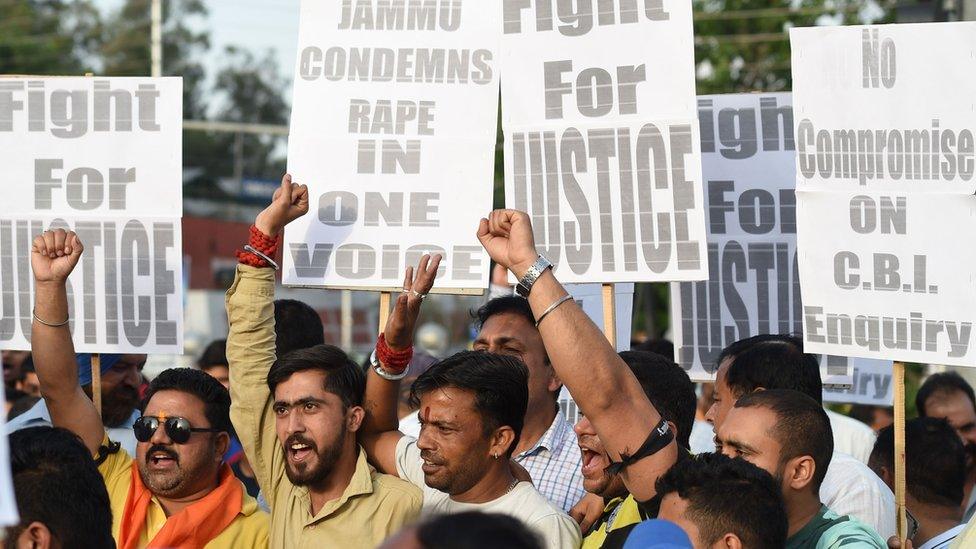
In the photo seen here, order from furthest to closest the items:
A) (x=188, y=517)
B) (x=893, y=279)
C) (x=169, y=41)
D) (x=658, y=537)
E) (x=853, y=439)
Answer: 1. (x=169, y=41)
2. (x=853, y=439)
3. (x=893, y=279)
4. (x=188, y=517)
5. (x=658, y=537)

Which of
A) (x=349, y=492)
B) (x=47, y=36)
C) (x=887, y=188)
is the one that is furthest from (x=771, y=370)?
(x=47, y=36)

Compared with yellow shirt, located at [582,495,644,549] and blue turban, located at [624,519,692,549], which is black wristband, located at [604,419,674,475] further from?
blue turban, located at [624,519,692,549]

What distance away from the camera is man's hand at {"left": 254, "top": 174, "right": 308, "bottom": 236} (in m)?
4.99

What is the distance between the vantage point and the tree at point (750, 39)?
62.7 ft

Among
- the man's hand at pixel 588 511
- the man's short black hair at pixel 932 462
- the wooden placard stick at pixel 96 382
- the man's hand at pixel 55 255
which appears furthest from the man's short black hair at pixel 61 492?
the man's short black hair at pixel 932 462

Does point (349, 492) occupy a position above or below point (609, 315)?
below

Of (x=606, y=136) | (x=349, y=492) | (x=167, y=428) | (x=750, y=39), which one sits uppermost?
(x=750, y=39)

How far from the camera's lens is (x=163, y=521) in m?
4.87

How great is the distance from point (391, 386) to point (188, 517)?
866 mm

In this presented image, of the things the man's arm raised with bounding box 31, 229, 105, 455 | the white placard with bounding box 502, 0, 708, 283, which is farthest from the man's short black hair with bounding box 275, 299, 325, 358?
the white placard with bounding box 502, 0, 708, 283

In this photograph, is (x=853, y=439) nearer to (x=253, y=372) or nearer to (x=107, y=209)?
(x=253, y=372)

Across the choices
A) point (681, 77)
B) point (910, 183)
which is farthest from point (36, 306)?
point (910, 183)

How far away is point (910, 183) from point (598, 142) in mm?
1274

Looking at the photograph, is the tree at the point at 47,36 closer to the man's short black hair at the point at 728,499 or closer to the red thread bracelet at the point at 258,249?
the red thread bracelet at the point at 258,249
